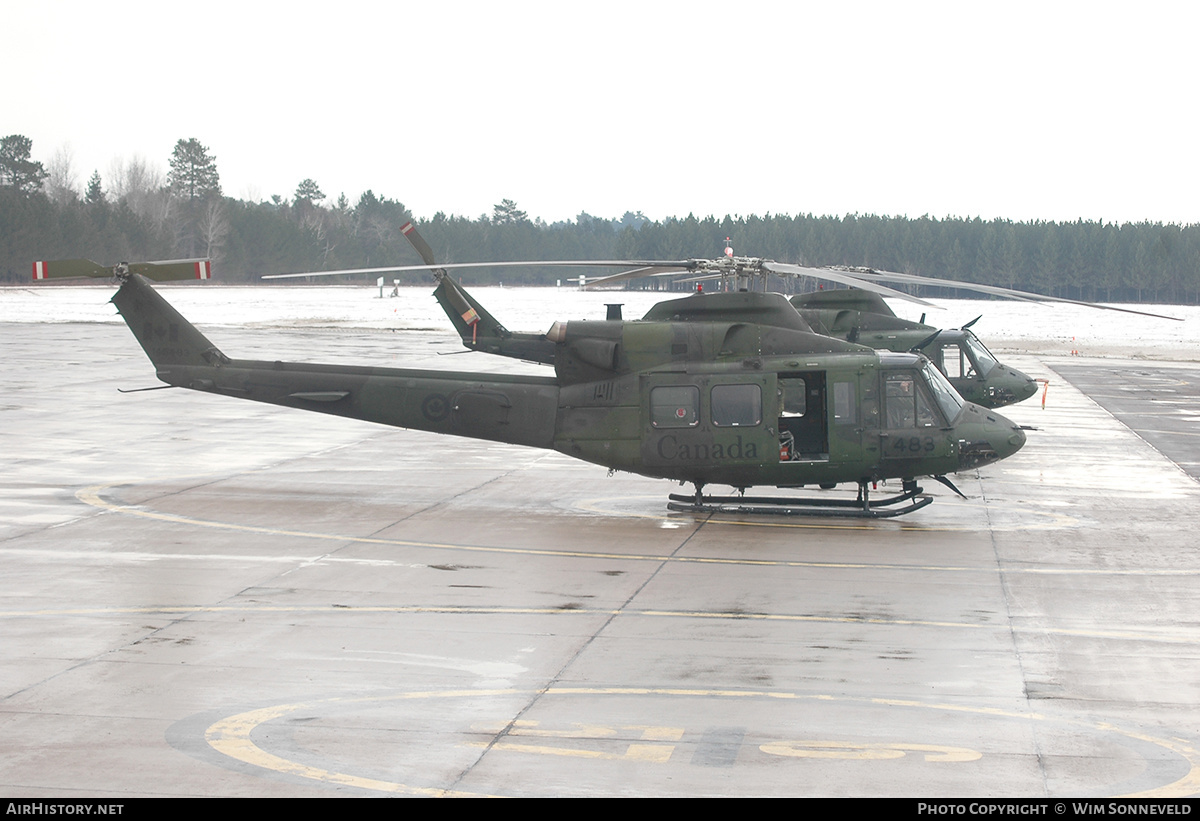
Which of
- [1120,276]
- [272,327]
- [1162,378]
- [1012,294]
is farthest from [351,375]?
[1120,276]

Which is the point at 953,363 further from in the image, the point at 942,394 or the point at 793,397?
the point at 793,397

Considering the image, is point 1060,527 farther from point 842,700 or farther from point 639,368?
point 842,700

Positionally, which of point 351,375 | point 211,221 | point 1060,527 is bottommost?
point 1060,527

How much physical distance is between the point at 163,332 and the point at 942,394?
11107mm

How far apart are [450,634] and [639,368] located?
19.2 feet

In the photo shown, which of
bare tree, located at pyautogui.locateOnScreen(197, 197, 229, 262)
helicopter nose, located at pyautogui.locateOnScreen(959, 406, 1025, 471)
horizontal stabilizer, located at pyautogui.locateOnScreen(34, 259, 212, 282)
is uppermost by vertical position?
bare tree, located at pyautogui.locateOnScreen(197, 197, 229, 262)

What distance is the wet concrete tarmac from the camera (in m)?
7.16

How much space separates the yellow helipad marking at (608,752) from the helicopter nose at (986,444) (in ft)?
22.1

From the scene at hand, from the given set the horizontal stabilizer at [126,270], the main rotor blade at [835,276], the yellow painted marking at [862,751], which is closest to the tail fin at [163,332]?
the horizontal stabilizer at [126,270]

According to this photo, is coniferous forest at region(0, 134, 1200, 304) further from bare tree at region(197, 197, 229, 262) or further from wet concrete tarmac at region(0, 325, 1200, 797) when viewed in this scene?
wet concrete tarmac at region(0, 325, 1200, 797)

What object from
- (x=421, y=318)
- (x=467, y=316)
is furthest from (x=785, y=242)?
(x=467, y=316)

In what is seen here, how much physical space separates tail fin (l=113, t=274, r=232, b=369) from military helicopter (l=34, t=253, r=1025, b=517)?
1145 millimetres

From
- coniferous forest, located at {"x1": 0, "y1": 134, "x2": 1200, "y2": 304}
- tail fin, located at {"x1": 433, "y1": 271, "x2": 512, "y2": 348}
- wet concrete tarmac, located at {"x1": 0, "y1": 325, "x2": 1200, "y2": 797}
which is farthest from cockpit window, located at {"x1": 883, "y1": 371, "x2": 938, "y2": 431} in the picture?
coniferous forest, located at {"x1": 0, "y1": 134, "x2": 1200, "y2": 304}

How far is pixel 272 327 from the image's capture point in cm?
6081
